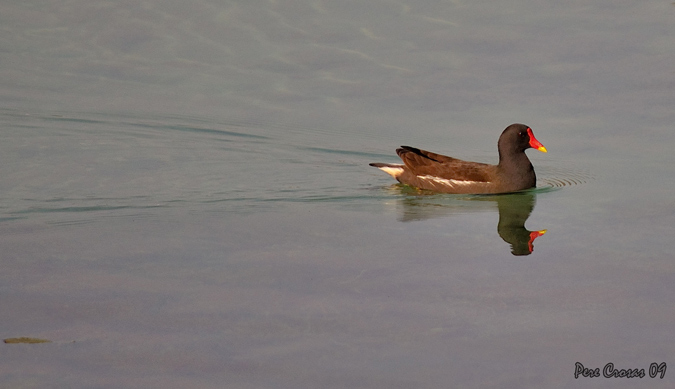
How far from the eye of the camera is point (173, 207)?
9.21 m

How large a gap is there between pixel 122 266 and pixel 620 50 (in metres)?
9.86

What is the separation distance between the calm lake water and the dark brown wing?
0.96ft

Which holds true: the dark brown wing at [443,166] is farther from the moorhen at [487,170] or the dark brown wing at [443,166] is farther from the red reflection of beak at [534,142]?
the red reflection of beak at [534,142]

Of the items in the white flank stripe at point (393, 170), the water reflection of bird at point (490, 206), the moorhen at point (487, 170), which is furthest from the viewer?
the white flank stripe at point (393, 170)

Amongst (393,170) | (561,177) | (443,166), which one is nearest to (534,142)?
(561,177)

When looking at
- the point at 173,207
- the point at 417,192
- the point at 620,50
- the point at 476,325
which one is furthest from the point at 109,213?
the point at 620,50

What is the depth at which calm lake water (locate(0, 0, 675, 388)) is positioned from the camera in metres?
5.38

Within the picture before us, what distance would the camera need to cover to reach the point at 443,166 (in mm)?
10562

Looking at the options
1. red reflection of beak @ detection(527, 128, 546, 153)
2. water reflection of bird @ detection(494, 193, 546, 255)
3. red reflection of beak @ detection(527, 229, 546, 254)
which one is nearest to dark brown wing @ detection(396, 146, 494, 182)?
water reflection of bird @ detection(494, 193, 546, 255)

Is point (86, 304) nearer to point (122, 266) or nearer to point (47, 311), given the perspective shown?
point (47, 311)

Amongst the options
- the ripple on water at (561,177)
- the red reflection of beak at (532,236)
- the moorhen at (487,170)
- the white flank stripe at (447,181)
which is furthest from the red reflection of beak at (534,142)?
the red reflection of beak at (532,236)

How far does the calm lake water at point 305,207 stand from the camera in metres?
5.38

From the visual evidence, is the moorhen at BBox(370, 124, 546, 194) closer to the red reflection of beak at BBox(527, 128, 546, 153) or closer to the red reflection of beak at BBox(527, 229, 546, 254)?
the red reflection of beak at BBox(527, 128, 546, 153)

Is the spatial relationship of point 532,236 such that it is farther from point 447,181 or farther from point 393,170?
point 393,170
